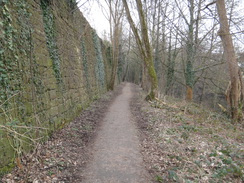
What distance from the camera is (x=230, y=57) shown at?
709 cm

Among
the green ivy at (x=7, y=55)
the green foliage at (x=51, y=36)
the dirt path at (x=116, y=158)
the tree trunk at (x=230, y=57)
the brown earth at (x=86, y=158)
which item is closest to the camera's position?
the green ivy at (x=7, y=55)

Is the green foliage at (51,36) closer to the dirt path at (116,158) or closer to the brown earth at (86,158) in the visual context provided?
the brown earth at (86,158)

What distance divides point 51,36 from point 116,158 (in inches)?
155

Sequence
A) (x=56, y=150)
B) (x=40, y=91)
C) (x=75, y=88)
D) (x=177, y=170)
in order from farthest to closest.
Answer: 1. (x=75, y=88)
2. (x=40, y=91)
3. (x=56, y=150)
4. (x=177, y=170)

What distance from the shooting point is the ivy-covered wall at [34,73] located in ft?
9.34

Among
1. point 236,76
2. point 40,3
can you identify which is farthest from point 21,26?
point 236,76

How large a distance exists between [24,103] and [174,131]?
4.14 m

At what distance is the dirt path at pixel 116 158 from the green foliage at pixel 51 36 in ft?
7.95

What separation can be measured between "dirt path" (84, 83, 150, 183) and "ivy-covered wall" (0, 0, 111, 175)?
4.10ft

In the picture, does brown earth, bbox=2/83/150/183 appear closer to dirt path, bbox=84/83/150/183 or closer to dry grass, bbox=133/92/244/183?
dirt path, bbox=84/83/150/183

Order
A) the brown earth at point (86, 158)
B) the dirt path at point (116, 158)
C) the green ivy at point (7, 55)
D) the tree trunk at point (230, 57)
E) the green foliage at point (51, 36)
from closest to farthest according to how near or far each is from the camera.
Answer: the green ivy at point (7, 55), the brown earth at point (86, 158), the dirt path at point (116, 158), the green foliage at point (51, 36), the tree trunk at point (230, 57)

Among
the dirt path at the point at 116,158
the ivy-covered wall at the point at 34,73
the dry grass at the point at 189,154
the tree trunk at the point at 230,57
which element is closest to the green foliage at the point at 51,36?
the ivy-covered wall at the point at 34,73

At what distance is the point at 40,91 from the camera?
4016 mm

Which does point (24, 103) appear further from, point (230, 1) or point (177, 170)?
point (230, 1)
